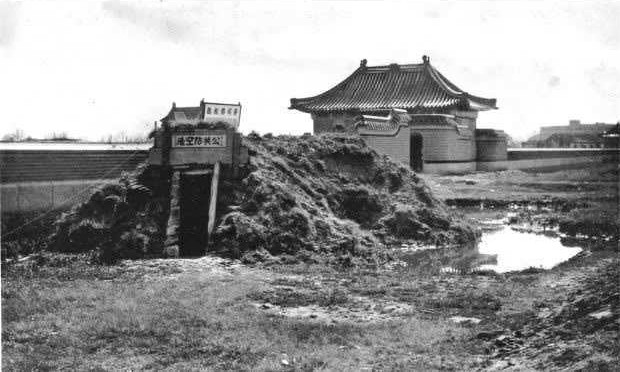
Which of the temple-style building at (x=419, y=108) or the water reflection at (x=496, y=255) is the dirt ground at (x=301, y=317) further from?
the temple-style building at (x=419, y=108)

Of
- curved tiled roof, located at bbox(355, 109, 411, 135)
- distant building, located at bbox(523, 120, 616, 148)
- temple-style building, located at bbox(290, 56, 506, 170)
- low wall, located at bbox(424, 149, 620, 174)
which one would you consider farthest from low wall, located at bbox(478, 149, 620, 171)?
distant building, located at bbox(523, 120, 616, 148)

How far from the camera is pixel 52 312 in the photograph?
331 inches

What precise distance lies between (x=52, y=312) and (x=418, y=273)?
6509 millimetres

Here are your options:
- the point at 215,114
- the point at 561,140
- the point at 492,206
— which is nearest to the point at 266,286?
the point at 215,114

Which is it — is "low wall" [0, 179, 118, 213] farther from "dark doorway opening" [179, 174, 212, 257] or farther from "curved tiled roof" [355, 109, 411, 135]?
"curved tiled roof" [355, 109, 411, 135]

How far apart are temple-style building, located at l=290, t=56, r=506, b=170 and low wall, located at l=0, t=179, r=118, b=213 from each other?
65.8ft

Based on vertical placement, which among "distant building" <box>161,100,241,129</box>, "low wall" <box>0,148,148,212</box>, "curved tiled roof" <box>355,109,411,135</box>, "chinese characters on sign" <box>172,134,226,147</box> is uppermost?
"curved tiled roof" <box>355,109,411,135</box>

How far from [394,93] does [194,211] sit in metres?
25.7

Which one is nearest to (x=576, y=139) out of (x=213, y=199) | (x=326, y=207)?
(x=326, y=207)

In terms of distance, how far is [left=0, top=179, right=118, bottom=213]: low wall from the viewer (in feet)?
44.0

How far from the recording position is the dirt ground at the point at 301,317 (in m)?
6.85

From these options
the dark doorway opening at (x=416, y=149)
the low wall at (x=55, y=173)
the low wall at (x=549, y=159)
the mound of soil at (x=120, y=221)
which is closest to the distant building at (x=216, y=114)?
the mound of soil at (x=120, y=221)

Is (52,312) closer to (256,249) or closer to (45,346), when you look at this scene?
(45,346)

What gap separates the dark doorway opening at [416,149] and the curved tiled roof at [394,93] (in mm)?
2101
